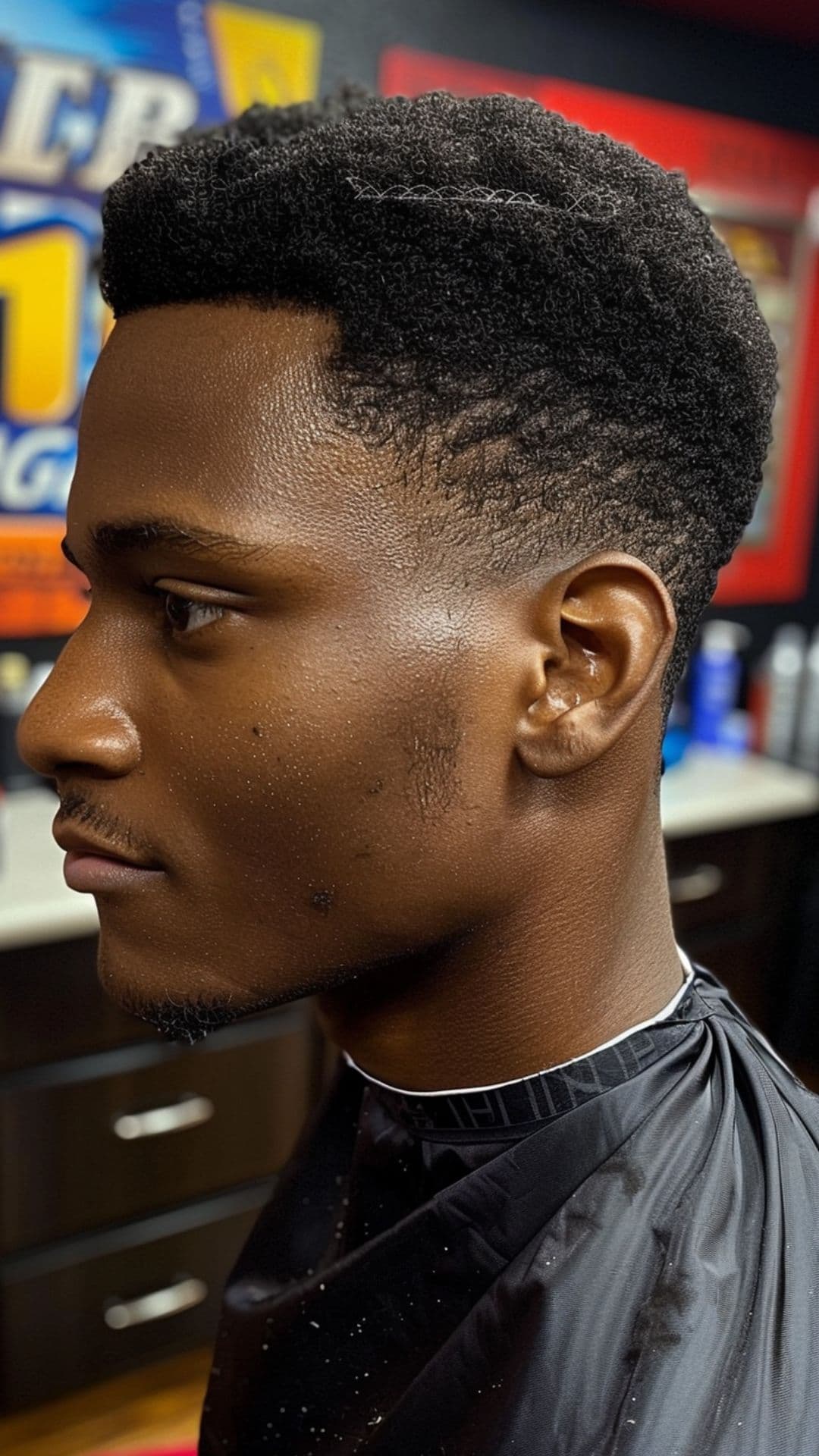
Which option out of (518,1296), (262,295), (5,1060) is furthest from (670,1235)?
(5,1060)

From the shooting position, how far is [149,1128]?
2.12 m

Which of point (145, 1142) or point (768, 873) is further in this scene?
point (768, 873)

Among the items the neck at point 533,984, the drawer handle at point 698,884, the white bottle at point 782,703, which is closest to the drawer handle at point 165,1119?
the drawer handle at point 698,884

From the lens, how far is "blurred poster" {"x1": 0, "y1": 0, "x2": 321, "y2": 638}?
2.19 metres

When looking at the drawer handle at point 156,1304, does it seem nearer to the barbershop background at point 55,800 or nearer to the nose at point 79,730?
the barbershop background at point 55,800

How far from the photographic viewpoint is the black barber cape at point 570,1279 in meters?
0.70

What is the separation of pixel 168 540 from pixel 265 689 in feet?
0.35

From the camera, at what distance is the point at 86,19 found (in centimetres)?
220

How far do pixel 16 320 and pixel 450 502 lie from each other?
181cm

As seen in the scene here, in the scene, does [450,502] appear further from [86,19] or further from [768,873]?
[768,873]

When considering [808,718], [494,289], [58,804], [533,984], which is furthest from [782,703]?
[494,289]

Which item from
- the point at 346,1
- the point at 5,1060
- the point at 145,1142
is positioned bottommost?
the point at 145,1142

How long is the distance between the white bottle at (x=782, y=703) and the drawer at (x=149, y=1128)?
163cm

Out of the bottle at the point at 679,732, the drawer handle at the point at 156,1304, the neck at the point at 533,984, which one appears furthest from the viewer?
the bottle at the point at 679,732
